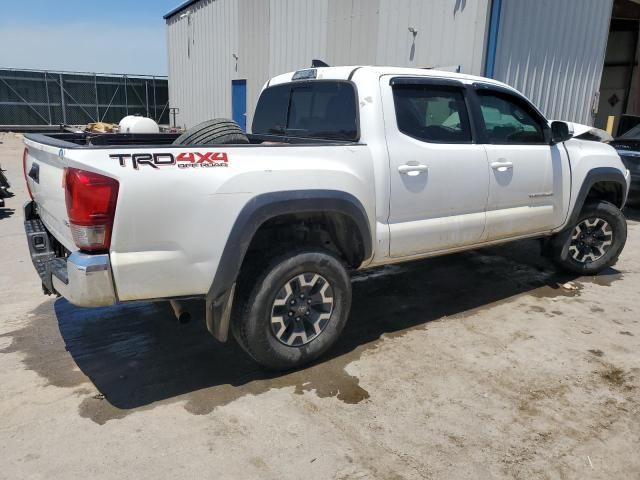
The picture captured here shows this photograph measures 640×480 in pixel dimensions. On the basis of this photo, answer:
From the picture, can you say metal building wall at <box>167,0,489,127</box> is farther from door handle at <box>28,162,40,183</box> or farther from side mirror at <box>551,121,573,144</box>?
door handle at <box>28,162,40,183</box>

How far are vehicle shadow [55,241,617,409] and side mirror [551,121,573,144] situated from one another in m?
1.47

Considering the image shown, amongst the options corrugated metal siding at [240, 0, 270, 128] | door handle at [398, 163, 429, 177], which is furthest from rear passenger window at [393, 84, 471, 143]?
corrugated metal siding at [240, 0, 270, 128]

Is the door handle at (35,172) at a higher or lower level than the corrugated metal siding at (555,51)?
lower

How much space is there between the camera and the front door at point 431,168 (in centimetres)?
362

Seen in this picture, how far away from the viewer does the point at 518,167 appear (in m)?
4.36

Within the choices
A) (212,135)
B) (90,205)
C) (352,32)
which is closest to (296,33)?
(352,32)

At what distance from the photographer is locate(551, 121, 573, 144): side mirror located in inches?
181

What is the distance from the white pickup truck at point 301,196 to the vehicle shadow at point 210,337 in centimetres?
46

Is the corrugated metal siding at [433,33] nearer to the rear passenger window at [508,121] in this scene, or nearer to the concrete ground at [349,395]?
the rear passenger window at [508,121]

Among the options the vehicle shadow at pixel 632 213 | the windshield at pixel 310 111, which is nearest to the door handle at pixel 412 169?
the windshield at pixel 310 111

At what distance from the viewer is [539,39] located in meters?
9.23

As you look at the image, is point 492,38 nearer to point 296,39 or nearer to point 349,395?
point 296,39

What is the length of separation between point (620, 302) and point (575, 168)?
1.31 metres

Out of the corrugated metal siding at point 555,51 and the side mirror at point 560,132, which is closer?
the side mirror at point 560,132
